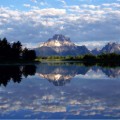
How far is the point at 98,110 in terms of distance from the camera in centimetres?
1973

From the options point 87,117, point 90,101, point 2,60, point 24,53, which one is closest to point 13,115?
point 87,117

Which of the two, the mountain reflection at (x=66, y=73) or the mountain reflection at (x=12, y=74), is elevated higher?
the mountain reflection at (x=12, y=74)

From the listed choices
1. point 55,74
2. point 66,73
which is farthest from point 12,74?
point 66,73

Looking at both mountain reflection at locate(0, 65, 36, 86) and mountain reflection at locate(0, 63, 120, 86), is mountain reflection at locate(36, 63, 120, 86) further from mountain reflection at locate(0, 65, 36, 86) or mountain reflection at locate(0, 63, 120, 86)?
mountain reflection at locate(0, 65, 36, 86)

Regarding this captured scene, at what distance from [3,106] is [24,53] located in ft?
439

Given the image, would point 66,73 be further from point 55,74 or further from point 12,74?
point 12,74

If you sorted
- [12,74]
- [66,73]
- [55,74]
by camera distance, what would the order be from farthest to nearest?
1. [66,73]
2. [55,74]
3. [12,74]

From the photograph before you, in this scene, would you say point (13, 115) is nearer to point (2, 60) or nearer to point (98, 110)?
point (98, 110)

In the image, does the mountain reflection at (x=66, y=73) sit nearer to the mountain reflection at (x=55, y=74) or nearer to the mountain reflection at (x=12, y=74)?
the mountain reflection at (x=55, y=74)

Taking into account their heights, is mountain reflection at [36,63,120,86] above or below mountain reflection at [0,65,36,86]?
below

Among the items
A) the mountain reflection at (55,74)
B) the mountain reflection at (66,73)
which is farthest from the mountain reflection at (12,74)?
the mountain reflection at (66,73)

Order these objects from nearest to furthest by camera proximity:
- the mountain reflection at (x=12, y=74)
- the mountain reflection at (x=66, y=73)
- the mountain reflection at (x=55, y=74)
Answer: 1. the mountain reflection at (x=12, y=74)
2. the mountain reflection at (x=55, y=74)
3. the mountain reflection at (x=66, y=73)

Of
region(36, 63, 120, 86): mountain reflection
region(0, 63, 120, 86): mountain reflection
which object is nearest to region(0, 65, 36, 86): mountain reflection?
region(0, 63, 120, 86): mountain reflection

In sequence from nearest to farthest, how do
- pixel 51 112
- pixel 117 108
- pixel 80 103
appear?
1. pixel 51 112
2. pixel 117 108
3. pixel 80 103
